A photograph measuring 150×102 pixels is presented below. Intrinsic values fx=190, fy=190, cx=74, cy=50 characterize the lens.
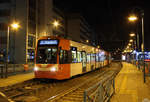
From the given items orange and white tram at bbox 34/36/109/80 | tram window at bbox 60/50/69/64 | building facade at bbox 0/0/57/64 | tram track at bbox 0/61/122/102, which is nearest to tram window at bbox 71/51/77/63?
orange and white tram at bbox 34/36/109/80

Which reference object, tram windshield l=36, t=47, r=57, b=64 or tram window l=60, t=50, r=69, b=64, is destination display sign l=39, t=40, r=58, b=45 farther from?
tram window l=60, t=50, r=69, b=64

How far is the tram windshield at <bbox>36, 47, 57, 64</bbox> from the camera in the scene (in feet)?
47.8

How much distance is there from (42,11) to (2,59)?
60.4 ft

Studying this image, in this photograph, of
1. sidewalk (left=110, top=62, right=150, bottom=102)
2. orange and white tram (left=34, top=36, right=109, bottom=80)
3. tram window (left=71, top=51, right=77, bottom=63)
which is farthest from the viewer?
tram window (left=71, top=51, right=77, bottom=63)

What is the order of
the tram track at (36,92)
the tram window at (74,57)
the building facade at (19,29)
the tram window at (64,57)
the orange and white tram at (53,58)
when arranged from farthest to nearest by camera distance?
the building facade at (19,29)
the tram window at (74,57)
the tram window at (64,57)
the orange and white tram at (53,58)
the tram track at (36,92)

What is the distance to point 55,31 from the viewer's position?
220 ft

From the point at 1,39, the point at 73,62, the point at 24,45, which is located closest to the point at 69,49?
the point at 73,62

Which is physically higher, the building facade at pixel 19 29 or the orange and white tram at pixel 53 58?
the building facade at pixel 19 29

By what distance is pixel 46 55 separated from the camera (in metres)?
14.9

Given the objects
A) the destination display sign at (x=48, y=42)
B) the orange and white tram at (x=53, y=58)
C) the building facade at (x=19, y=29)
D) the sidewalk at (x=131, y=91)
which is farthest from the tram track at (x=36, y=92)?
the building facade at (x=19, y=29)

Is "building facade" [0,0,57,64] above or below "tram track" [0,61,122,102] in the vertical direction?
above

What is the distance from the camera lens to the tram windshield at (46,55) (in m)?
14.6

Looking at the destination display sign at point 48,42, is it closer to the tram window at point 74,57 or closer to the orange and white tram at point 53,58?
the orange and white tram at point 53,58

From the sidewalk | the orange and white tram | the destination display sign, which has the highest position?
the destination display sign
